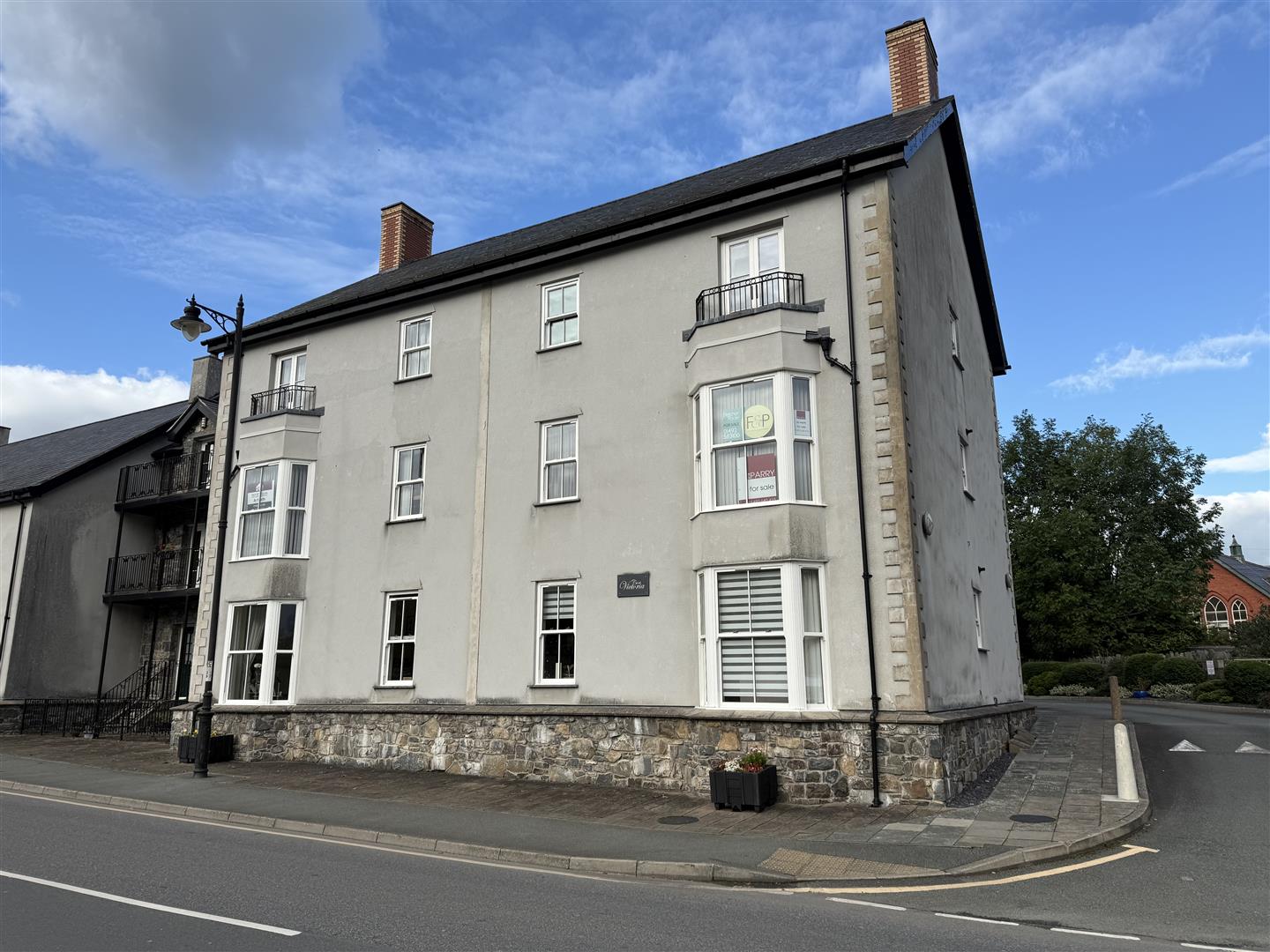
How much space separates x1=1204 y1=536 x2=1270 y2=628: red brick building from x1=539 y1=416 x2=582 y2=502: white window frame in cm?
6702

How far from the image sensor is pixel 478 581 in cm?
1731

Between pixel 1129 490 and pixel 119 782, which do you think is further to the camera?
pixel 1129 490

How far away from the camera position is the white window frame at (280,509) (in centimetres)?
1959

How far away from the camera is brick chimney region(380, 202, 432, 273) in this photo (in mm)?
26375

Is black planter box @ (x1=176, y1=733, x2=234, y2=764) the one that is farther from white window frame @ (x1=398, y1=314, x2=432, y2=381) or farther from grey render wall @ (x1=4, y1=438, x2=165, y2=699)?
grey render wall @ (x1=4, y1=438, x2=165, y2=699)

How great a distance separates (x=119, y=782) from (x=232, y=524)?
6.63 metres

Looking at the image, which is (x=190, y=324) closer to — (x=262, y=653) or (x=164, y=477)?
(x=262, y=653)

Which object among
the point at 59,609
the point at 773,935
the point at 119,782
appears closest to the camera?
the point at 773,935

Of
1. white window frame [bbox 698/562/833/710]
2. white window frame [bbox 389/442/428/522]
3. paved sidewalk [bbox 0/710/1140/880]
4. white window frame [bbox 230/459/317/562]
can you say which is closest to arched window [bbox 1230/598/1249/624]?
paved sidewalk [bbox 0/710/1140/880]

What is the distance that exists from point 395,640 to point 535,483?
14.9 feet

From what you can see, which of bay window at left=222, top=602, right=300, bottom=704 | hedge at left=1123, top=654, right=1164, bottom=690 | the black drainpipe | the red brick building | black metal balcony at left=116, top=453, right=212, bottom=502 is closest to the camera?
the black drainpipe

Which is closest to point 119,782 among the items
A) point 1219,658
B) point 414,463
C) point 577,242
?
point 414,463

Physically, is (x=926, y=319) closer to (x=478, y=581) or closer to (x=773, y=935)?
(x=478, y=581)

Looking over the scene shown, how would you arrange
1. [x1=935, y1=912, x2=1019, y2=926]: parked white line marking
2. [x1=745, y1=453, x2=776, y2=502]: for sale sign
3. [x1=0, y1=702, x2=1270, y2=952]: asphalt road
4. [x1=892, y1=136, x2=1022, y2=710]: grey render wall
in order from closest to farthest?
[x1=0, y1=702, x2=1270, y2=952]: asphalt road < [x1=935, y1=912, x2=1019, y2=926]: parked white line marking < [x1=745, y1=453, x2=776, y2=502]: for sale sign < [x1=892, y1=136, x2=1022, y2=710]: grey render wall
